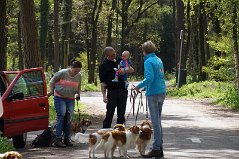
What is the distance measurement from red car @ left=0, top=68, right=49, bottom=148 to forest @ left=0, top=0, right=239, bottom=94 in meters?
7.47

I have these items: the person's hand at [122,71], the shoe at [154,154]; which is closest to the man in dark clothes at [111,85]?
the person's hand at [122,71]

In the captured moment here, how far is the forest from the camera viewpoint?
73.2ft

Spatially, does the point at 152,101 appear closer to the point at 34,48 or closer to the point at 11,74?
the point at 11,74

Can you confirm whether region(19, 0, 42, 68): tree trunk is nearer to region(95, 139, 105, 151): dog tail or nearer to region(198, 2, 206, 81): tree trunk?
region(95, 139, 105, 151): dog tail

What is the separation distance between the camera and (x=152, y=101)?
11.3 meters

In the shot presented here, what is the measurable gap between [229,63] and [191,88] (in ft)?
23.0

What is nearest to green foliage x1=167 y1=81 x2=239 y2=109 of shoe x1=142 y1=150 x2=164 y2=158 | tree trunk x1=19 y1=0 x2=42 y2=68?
tree trunk x1=19 y1=0 x2=42 y2=68

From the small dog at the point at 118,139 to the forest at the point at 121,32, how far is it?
1064 cm

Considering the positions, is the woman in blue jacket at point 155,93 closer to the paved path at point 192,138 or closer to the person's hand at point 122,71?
the paved path at point 192,138

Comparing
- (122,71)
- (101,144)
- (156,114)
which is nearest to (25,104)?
(122,71)

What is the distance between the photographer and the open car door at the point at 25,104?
12.8 meters

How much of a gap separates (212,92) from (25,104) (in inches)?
911

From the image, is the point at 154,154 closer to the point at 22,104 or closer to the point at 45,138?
the point at 45,138

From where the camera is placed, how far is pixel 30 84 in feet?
44.8
